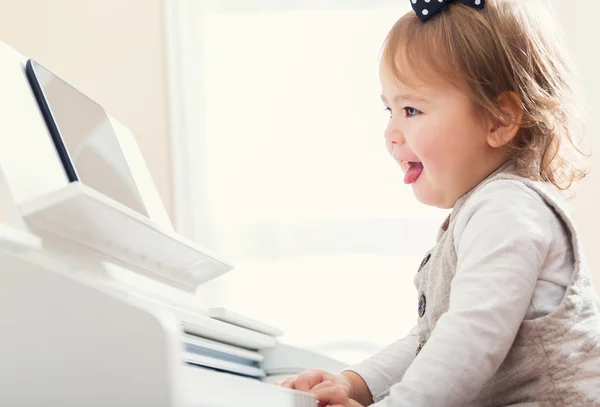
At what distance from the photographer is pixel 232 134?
251cm

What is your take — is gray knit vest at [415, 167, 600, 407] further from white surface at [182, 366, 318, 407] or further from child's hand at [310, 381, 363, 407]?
white surface at [182, 366, 318, 407]

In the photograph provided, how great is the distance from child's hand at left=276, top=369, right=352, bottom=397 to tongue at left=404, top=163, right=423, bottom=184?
0.30 metres

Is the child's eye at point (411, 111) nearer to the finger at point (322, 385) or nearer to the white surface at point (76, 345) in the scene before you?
the finger at point (322, 385)

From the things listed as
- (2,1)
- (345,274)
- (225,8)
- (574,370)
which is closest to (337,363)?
(574,370)

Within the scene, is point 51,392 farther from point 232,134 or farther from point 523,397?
point 232,134

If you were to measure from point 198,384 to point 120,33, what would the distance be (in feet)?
7.44

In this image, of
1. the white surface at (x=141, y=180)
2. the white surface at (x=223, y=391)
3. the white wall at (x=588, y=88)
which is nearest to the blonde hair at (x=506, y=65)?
the white surface at (x=141, y=180)

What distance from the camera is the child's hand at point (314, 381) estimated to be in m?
0.98

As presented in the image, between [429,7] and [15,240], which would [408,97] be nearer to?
[429,7]

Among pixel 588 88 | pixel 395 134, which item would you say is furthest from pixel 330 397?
pixel 588 88

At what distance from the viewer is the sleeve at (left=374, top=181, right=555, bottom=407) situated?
0.80 metres

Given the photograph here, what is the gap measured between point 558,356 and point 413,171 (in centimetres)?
37

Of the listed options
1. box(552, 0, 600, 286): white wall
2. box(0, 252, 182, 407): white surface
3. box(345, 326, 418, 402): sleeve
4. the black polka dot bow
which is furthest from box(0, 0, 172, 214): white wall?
box(0, 252, 182, 407): white surface

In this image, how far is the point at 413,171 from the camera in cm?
112
